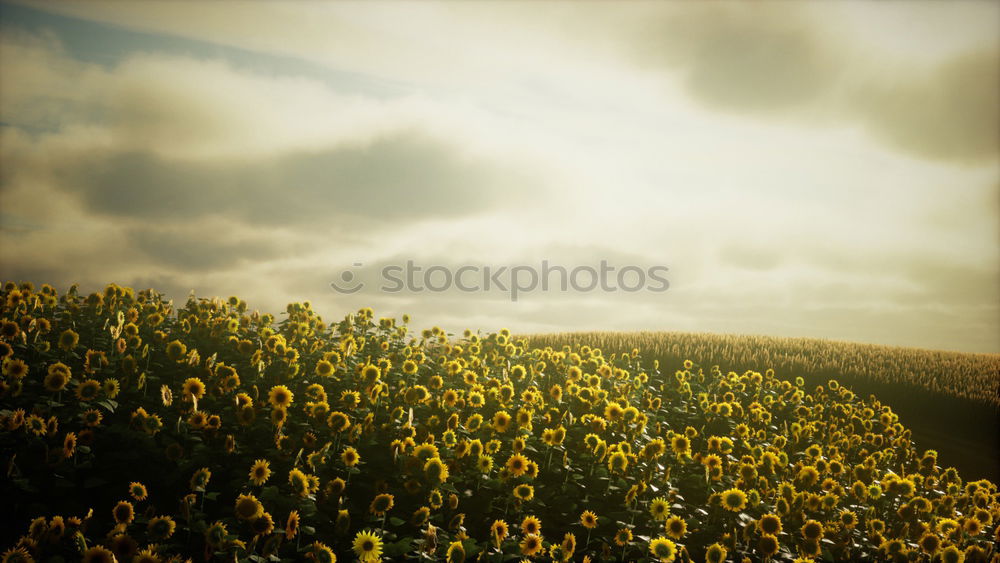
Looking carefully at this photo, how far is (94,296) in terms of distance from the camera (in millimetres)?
11023

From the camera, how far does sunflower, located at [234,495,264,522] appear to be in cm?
526

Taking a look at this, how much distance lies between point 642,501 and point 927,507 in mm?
4243

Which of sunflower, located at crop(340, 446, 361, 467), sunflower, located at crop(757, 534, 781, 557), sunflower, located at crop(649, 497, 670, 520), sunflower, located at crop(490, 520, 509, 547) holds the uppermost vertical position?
sunflower, located at crop(340, 446, 361, 467)

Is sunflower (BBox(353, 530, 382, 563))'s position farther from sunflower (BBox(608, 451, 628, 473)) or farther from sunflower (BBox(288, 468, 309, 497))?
sunflower (BBox(608, 451, 628, 473))

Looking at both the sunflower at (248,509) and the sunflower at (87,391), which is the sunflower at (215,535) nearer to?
the sunflower at (248,509)

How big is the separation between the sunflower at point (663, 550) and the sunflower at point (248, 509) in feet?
12.9

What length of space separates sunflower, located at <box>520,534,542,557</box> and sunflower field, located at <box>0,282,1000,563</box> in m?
0.02

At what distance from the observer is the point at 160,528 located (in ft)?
16.8

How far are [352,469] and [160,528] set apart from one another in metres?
1.83

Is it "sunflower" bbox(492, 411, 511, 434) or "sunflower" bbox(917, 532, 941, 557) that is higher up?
"sunflower" bbox(492, 411, 511, 434)

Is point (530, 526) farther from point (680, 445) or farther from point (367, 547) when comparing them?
point (680, 445)

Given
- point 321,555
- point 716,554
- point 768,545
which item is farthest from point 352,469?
point 768,545

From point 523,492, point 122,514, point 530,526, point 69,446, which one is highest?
point 69,446

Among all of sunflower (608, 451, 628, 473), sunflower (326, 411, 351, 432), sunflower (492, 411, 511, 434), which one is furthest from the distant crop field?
sunflower (326, 411, 351, 432)
